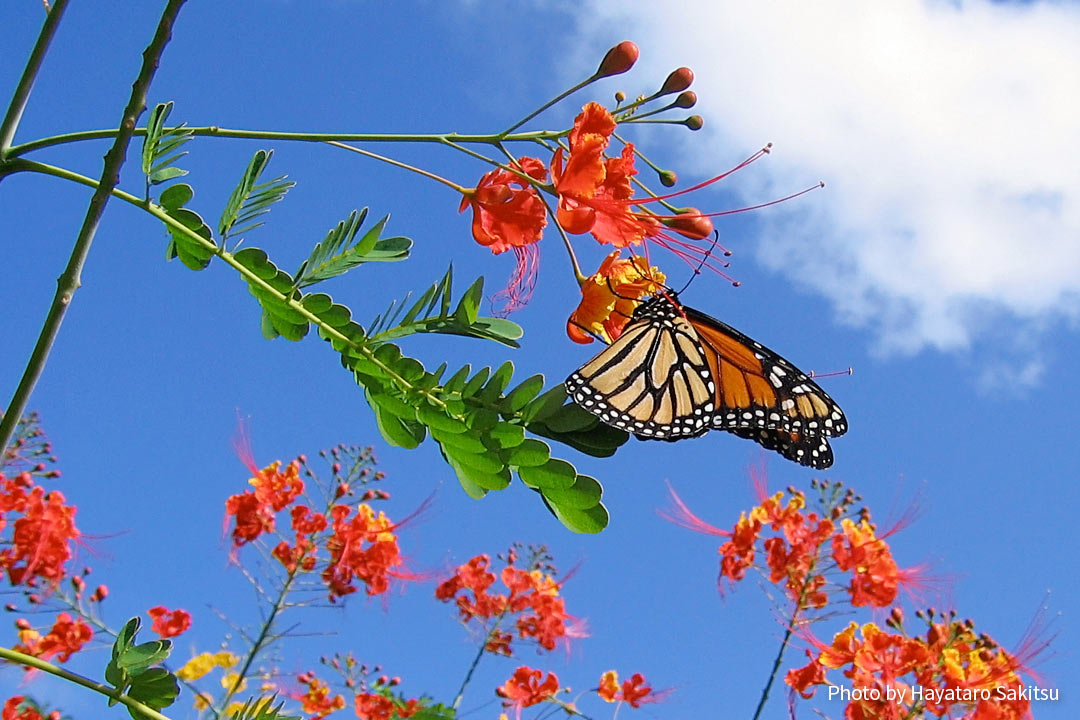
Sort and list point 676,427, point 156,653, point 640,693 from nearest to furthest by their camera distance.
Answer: point 156,653
point 676,427
point 640,693

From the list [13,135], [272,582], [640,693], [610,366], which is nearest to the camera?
[13,135]

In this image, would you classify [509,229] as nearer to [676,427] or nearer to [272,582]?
[676,427]

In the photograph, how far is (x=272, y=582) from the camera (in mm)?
4230

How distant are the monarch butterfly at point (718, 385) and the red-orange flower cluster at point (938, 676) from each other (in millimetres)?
1943

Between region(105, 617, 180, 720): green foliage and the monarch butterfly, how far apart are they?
2.87 feet

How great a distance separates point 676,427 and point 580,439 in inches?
20.8

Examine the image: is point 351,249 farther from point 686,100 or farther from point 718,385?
point 718,385

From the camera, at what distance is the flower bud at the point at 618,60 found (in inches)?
54.8

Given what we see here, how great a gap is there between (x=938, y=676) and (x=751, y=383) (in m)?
2.23

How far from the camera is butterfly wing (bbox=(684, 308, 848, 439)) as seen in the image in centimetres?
202

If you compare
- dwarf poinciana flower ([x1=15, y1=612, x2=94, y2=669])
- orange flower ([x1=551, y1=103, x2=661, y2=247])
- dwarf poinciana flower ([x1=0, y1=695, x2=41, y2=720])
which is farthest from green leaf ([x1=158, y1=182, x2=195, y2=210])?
dwarf poinciana flower ([x1=15, y1=612, x2=94, y2=669])

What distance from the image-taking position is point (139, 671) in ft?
3.88

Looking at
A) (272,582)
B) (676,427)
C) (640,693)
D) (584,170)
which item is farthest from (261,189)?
(640,693)

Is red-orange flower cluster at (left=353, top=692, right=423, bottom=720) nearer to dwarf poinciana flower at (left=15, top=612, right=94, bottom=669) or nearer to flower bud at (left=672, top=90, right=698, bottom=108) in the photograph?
dwarf poinciana flower at (left=15, top=612, right=94, bottom=669)
